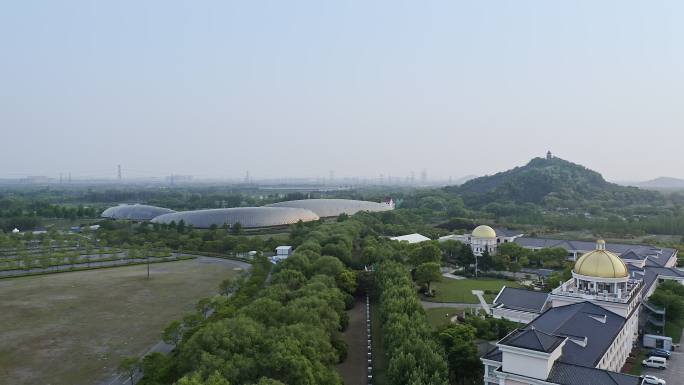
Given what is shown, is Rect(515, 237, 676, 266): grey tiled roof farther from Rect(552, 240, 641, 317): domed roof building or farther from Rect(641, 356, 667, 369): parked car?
Rect(641, 356, 667, 369): parked car

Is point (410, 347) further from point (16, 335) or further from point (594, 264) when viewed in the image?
point (16, 335)

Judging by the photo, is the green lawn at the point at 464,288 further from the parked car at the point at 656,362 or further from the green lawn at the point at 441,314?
the parked car at the point at 656,362

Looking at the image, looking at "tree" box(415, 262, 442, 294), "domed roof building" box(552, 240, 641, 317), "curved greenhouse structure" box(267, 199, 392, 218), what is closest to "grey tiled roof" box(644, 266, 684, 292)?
"domed roof building" box(552, 240, 641, 317)

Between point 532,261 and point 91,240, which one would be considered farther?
point 91,240

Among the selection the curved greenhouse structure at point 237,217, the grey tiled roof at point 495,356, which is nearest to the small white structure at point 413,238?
the curved greenhouse structure at point 237,217

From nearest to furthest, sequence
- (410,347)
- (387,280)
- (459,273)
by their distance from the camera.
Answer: (410,347) → (387,280) → (459,273)

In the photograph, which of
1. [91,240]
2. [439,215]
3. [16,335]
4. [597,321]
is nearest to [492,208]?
[439,215]
